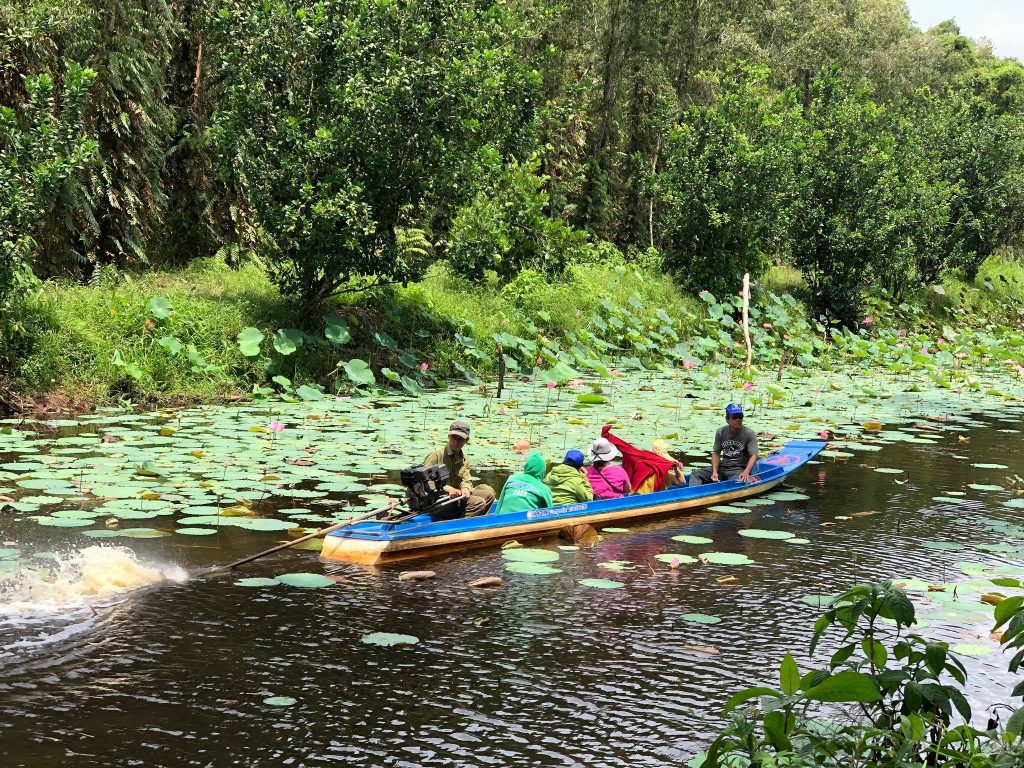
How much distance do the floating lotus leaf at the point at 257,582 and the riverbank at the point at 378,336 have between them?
695 centimetres

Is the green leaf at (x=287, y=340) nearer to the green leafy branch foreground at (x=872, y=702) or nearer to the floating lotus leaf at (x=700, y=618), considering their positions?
the floating lotus leaf at (x=700, y=618)

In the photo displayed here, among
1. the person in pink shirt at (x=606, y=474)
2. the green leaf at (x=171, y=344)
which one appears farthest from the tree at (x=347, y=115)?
the person in pink shirt at (x=606, y=474)

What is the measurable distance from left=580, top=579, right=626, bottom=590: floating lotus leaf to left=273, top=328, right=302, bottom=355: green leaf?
8864mm

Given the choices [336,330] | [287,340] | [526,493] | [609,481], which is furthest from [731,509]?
[336,330]

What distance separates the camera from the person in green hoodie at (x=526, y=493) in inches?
360

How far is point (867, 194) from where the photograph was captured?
27.6 m

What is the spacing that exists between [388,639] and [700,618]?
2090 mm

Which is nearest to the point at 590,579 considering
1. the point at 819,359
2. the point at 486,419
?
the point at 486,419

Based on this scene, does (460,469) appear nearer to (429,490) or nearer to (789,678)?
(429,490)

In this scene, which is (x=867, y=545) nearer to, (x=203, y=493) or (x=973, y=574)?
(x=973, y=574)

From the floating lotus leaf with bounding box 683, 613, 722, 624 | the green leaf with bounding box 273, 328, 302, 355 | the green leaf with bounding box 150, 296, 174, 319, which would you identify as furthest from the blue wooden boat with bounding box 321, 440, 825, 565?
the green leaf with bounding box 150, 296, 174, 319

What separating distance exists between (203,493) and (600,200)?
72.6 ft

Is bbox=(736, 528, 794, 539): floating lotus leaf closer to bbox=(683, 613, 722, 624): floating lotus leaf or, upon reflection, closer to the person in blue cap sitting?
the person in blue cap sitting

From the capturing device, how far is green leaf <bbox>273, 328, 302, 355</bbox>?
51.7 feet
